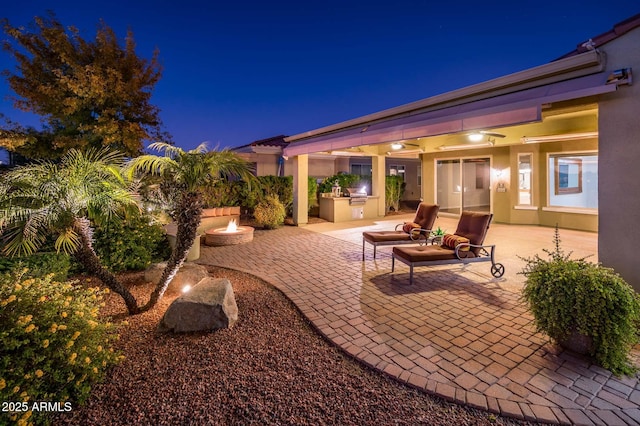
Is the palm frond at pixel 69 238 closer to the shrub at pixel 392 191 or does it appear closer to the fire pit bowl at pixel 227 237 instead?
the fire pit bowl at pixel 227 237

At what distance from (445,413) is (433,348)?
3.46ft

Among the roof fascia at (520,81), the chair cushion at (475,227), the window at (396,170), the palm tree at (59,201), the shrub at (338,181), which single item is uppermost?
the window at (396,170)

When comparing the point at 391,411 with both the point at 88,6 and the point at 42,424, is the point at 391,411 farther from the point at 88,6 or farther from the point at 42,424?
the point at 88,6

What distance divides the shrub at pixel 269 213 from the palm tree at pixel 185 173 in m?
7.28

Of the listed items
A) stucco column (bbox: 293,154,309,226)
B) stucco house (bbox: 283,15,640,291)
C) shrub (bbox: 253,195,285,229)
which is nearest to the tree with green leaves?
shrub (bbox: 253,195,285,229)

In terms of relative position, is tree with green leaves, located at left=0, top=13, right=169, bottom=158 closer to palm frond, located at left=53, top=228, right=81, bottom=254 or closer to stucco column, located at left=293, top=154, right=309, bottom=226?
stucco column, located at left=293, top=154, right=309, bottom=226

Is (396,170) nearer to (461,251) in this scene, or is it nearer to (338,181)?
(338,181)

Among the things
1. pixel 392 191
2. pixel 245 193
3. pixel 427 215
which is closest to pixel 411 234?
pixel 427 215

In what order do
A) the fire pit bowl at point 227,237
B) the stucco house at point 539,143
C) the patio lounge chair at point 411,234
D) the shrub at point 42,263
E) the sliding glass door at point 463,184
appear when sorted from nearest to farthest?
the stucco house at point 539,143
the shrub at point 42,263
the patio lounge chair at point 411,234
the fire pit bowl at point 227,237
the sliding glass door at point 463,184

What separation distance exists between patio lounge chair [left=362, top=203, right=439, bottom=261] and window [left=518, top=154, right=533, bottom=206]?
6302 mm

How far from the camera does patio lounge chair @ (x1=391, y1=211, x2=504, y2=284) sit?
5.78 m

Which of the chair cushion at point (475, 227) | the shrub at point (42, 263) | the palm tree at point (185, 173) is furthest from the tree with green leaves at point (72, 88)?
the chair cushion at point (475, 227)

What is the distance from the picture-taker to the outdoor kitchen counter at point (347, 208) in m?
13.8

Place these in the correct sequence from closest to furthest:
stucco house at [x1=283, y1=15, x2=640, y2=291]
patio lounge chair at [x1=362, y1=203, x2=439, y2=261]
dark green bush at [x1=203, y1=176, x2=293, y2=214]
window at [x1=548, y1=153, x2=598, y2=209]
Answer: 1. stucco house at [x1=283, y1=15, x2=640, y2=291]
2. patio lounge chair at [x1=362, y1=203, x2=439, y2=261]
3. window at [x1=548, y1=153, x2=598, y2=209]
4. dark green bush at [x1=203, y1=176, x2=293, y2=214]
